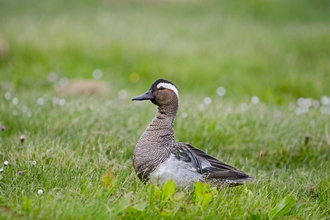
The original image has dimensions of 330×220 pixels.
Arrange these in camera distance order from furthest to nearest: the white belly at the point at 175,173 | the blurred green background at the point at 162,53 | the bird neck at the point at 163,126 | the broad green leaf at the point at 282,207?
the blurred green background at the point at 162,53, the bird neck at the point at 163,126, the white belly at the point at 175,173, the broad green leaf at the point at 282,207

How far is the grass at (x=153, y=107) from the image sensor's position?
390 cm

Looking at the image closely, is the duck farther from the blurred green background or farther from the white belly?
the blurred green background

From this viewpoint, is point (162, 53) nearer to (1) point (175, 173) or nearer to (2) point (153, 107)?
(2) point (153, 107)

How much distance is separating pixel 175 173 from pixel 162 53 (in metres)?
7.95

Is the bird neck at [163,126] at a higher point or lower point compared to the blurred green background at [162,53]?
lower

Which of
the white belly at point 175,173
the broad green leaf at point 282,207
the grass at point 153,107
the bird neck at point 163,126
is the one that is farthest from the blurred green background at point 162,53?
the broad green leaf at point 282,207

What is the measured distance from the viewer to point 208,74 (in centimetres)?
1141

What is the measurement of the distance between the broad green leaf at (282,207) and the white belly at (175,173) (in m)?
0.77

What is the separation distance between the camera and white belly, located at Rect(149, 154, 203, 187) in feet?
13.9

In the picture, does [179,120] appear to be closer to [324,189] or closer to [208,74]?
[324,189]

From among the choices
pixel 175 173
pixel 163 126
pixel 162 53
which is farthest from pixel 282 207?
pixel 162 53

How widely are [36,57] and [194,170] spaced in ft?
26.7

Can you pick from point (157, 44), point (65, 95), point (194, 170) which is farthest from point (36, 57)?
point (194, 170)

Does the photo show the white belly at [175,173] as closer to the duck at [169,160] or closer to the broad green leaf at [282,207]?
the duck at [169,160]
